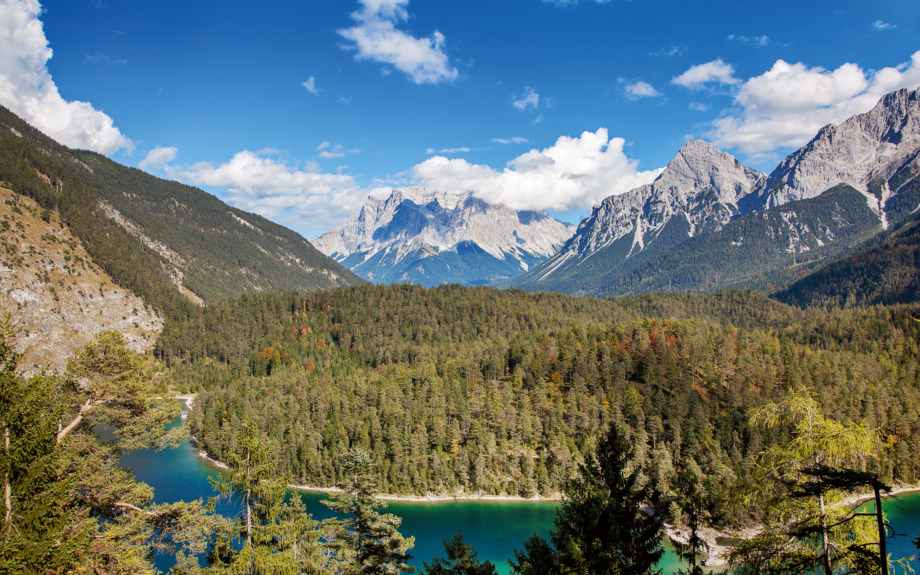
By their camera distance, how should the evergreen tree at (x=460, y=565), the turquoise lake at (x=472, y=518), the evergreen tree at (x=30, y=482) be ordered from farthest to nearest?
the turquoise lake at (x=472, y=518)
the evergreen tree at (x=460, y=565)
the evergreen tree at (x=30, y=482)

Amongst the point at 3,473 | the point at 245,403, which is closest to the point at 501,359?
the point at 245,403

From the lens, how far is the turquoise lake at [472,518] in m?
59.7

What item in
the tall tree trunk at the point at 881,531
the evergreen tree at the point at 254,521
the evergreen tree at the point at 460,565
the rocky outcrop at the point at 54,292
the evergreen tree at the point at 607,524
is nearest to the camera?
the tall tree trunk at the point at 881,531

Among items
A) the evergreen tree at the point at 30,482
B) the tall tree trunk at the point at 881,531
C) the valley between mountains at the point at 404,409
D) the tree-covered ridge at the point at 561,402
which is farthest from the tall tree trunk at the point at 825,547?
the tree-covered ridge at the point at 561,402

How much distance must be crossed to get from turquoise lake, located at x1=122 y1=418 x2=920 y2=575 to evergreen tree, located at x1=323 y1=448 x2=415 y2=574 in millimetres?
39310

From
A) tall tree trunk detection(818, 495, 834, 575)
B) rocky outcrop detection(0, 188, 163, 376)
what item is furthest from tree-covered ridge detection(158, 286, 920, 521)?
tall tree trunk detection(818, 495, 834, 575)

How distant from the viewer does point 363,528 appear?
21938mm

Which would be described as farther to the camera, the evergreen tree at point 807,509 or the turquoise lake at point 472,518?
the turquoise lake at point 472,518

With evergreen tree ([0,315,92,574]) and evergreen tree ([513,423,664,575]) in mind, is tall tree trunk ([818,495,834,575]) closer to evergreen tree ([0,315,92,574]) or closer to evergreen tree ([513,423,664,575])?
evergreen tree ([513,423,664,575])

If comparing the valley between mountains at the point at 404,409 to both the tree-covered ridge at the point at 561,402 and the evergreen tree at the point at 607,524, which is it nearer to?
the evergreen tree at the point at 607,524

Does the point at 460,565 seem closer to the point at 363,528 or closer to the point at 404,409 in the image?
the point at 363,528

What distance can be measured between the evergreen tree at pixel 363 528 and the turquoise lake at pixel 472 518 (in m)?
39.3

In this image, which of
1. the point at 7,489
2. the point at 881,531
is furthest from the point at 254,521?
the point at 881,531

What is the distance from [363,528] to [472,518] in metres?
54.5
